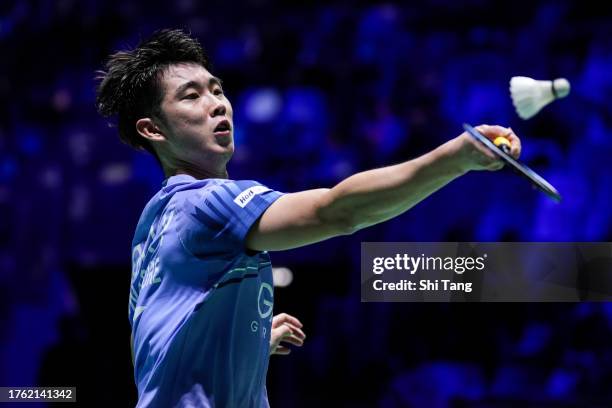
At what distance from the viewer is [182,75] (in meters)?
1.69

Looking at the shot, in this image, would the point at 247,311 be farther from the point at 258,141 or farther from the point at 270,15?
A: the point at 270,15

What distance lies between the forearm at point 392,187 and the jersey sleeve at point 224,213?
0.14 metres

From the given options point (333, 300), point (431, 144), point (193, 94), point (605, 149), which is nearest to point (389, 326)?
point (333, 300)

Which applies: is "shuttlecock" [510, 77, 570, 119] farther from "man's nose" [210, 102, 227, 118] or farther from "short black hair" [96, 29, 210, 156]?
"short black hair" [96, 29, 210, 156]

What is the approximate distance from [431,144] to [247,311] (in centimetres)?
220

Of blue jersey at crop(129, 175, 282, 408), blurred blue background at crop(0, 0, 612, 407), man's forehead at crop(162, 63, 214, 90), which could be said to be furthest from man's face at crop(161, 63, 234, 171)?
blurred blue background at crop(0, 0, 612, 407)

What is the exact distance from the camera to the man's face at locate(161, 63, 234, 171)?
5.26ft

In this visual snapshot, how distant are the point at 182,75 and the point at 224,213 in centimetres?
49

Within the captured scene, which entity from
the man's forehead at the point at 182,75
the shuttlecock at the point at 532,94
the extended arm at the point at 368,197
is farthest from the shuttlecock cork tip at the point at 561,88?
the man's forehead at the point at 182,75

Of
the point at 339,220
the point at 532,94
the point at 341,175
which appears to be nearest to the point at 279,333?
the point at 339,220

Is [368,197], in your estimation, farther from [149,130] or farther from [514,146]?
[149,130]

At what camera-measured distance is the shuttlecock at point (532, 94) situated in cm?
123

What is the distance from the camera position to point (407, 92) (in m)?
3.59

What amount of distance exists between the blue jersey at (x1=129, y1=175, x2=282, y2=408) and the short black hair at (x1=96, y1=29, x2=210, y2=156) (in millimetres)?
296
